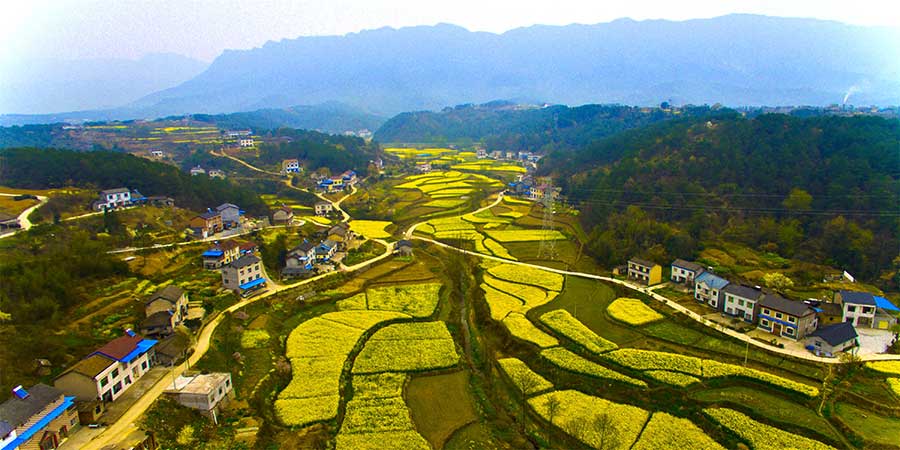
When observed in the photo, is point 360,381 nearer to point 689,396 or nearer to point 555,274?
point 689,396

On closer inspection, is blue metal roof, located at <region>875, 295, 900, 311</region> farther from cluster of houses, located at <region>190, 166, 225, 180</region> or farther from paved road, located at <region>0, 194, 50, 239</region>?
cluster of houses, located at <region>190, 166, 225, 180</region>

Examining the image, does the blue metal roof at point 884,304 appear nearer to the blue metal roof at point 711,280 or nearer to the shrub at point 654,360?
the blue metal roof at point 711,280

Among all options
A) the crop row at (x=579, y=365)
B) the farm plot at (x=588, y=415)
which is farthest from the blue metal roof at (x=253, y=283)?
the farm plot at (x=588, y=415)

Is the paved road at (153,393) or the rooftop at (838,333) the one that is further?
the rooftop at (838,333)

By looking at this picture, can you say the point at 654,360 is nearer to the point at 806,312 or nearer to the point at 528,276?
the point at 806,312

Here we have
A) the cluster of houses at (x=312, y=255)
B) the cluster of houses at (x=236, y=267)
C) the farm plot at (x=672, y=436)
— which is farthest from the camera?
the cluster of houses at (x=312, y=255)

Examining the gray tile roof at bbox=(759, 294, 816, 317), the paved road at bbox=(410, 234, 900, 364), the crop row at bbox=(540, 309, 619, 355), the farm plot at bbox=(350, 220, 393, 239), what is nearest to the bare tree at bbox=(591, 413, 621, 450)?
the crop row at bbox=(540, 309, 619, 355)
